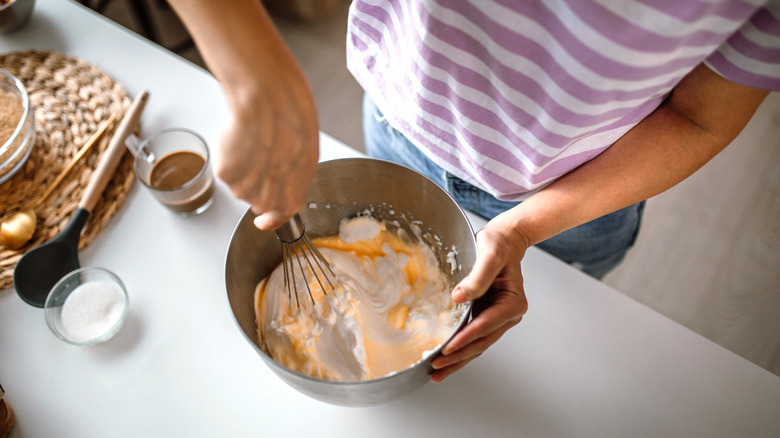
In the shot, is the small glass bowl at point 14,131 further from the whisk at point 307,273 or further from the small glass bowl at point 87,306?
the whisk at point 307,273

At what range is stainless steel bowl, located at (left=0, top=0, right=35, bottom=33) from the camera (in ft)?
2.72

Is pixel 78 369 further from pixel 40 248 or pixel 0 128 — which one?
pixel 0 128

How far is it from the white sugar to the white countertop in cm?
2

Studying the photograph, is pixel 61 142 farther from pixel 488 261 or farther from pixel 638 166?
pixel 638 166

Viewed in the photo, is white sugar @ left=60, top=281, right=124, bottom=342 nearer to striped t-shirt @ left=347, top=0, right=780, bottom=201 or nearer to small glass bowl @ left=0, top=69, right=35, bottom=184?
small glass bowl @ left=0, top=69, right=35, bottom=184

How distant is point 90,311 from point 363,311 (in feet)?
1.13

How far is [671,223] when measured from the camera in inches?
58.7

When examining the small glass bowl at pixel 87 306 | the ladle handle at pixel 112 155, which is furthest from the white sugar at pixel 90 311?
the ladle handle at pixel 112 155

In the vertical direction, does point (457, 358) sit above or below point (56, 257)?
above

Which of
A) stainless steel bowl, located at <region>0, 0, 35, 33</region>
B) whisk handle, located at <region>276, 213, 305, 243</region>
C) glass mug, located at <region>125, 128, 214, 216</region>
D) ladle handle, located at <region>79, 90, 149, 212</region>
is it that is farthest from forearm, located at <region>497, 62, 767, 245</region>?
stainless steel bowl, located at <region>0, 0, 35, 33</region>

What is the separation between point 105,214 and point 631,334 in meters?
0.71

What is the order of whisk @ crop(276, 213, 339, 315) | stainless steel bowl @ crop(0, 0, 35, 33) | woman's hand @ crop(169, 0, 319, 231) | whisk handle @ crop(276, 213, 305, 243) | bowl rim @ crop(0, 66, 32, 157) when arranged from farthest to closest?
1. stainless steel bowl @ crop(0, 0, 35, 33)
2. bowl rim @ crop(0, 66, 32, 157)
3. whisk @ crop(276, 213, 339, 315)
4. whisk handle @ crop(276, 213, 305, 243)
5. woman's hand @ crop(169, 0, 319, 231)

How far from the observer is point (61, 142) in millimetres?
775

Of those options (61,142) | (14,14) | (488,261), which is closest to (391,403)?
(488,261)
